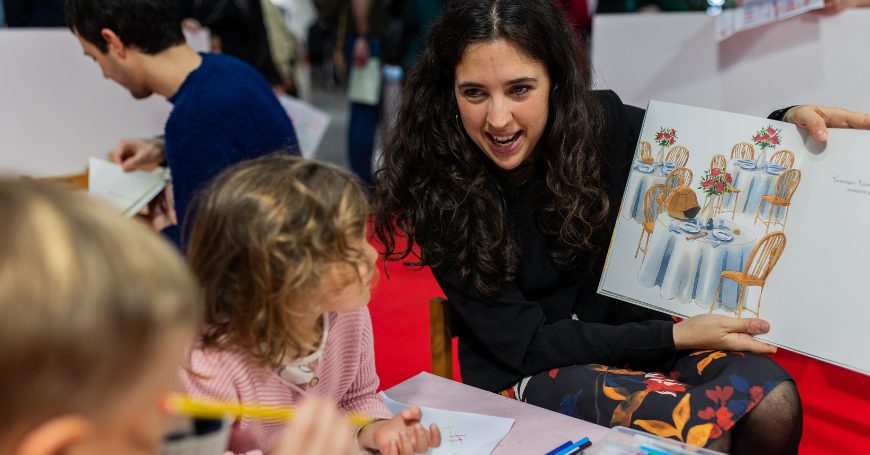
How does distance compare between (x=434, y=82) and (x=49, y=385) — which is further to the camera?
(x=434, y=82)

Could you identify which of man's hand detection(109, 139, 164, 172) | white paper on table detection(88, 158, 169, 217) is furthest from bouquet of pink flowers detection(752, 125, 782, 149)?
man's hand detection(109, 139, 164, 172)

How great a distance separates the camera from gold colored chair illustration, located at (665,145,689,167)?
169 centimetres

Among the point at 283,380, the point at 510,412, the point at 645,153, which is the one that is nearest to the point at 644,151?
the point at 645,153

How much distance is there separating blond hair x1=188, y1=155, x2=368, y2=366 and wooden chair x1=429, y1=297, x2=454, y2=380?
53 centimetres

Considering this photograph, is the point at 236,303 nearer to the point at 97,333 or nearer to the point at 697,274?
the point at 97,333

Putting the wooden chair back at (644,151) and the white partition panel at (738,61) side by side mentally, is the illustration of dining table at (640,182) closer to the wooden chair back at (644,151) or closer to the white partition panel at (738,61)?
the wooden chair back at (644,151)

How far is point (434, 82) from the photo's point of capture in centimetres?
179

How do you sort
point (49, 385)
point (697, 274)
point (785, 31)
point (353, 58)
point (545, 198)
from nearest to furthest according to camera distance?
1. point (49, 385)
2. point (697, 274)
3. point (545, 198)
4. point (785, 31)
5. point (353, 58)

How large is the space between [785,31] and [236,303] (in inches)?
78.3

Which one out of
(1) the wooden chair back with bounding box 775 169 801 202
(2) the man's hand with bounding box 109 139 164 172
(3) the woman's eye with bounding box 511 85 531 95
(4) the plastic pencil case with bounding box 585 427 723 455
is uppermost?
(3) the woman's eye with bounding box 511 85 531 95

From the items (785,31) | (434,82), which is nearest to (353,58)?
(785,31)

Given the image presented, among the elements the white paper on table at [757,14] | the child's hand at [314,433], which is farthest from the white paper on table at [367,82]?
the child's hand at [314,433]

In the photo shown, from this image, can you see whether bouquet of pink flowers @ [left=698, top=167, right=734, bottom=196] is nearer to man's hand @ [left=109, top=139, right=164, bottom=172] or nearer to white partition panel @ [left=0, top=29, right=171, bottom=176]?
man's hand @ [left=109, top=139, right=164, bottom=172]

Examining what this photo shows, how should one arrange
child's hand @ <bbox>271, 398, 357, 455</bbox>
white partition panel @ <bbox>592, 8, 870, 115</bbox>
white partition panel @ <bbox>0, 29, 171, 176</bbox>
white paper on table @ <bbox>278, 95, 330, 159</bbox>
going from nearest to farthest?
child's hand @ <bbox>271, 398, 357, 455</bbox>, white partition panel @ <bbox>592, 8, 870, 115</bbox>, white partition panel @ <bbox>0, 29, 171, 176</bbox>, white paper on table @ <bbox>278, 95, 330, 159</bbox>
